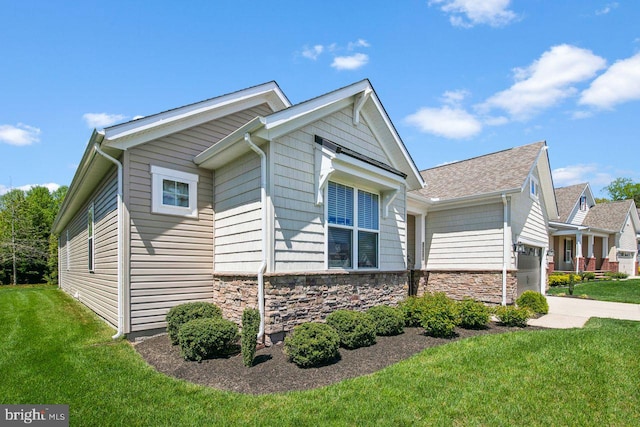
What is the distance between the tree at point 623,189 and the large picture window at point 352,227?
66.4 metres

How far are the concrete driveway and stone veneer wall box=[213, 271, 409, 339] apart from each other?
467 centimetres

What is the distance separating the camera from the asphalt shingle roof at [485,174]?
11.9 meters

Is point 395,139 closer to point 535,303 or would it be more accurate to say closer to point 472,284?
point 472,284

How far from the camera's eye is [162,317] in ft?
23.5

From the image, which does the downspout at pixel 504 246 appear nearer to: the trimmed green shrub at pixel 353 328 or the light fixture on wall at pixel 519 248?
the light fixture on wall at pixel 519 248

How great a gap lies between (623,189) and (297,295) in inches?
2874

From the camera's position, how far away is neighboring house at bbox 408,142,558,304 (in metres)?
11.5

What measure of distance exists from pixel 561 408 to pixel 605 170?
77110 mm

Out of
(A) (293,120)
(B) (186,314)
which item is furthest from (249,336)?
(A) (293,120)

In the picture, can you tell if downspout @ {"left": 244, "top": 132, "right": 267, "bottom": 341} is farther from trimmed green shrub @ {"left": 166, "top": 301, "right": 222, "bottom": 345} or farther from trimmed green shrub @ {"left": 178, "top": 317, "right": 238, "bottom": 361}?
trimmed green shrub @ {"left": 166, "top": 301, "right": 222, "bottom": 345}

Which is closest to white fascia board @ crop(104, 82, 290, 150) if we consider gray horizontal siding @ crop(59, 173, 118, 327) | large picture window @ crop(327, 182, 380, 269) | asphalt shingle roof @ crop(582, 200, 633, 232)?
gray horizontal siding @ crop(59, 173, 118, 327)

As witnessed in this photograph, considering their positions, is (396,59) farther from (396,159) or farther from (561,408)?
(561,408)

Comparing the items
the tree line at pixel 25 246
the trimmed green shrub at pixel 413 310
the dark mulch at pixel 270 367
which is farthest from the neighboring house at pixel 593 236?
the tree line at pixel 25 246

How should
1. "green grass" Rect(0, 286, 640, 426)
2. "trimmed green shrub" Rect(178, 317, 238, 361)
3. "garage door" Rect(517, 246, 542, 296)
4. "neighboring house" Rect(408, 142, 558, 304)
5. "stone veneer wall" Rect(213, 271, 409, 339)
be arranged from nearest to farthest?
"green grass" Rect(0, 286, 640, 426) → "trimmed green shrub" Rect(178, 317, 238, 361) → "stone veneer wall" Rect(213, 271, 409, 339) → "neighboring house" Rect(408, 142, 558, 304) → "garage door" Rect(517, 246, 542, 296)
